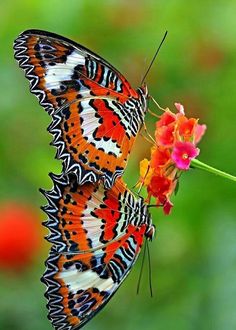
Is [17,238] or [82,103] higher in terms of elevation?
[82,103]

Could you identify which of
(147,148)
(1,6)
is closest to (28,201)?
(147,148)

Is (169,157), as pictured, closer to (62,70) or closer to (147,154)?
(62,70)

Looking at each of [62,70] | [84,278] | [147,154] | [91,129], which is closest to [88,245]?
[84,278]

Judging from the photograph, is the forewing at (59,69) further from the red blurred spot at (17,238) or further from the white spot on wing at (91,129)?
the red blurred spot at (17,238)

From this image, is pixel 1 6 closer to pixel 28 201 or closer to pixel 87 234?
pixel 28 201

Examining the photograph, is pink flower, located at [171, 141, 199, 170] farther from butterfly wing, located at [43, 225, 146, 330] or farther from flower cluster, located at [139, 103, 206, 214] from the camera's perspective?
butterfly wing, located at [43, 225, 146, 330]

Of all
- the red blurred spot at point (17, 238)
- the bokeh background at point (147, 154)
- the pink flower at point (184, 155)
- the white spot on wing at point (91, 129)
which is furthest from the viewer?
the red blurred spot at point (17, 238)

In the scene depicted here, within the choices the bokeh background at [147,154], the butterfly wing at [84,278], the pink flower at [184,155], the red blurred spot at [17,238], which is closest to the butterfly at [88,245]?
the butterfly wing at [84,278]
